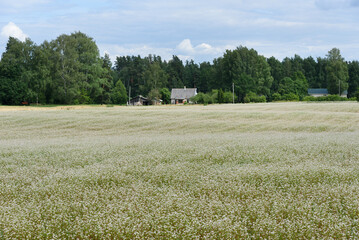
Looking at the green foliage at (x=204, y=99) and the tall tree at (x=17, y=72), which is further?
the green foliage at (x=204, y=99)

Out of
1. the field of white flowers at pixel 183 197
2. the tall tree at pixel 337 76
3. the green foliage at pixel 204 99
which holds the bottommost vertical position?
the field of white flowers at pixel 183 197

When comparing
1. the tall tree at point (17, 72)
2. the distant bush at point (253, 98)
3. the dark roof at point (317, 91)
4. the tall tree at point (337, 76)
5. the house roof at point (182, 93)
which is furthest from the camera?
the dark roof at point (317, 91)

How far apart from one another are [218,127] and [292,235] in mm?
23028

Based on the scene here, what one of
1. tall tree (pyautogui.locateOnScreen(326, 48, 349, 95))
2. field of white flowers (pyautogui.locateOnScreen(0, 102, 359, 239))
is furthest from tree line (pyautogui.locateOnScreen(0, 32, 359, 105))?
field of white flowers (pyautogui.locateOnScreen(0, 102, 359, 239))

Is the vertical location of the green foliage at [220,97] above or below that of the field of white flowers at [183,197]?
above

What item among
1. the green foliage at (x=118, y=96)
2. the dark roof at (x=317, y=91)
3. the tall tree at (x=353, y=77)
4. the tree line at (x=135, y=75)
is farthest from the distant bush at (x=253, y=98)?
the tall tree at (x=353, y=77)

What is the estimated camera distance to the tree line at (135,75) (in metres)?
80.2

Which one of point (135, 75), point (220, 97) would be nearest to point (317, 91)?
point (220, 97)

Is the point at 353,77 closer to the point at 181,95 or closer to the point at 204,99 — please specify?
the point at 181,95

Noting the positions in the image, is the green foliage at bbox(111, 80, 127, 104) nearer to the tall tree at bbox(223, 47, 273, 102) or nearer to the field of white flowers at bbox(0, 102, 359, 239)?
the tall tree at bbox(223, 47, 273, 102)

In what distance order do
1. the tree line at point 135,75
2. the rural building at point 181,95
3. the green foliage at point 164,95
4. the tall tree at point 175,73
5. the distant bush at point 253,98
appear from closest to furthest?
the tree line at point 135,75 < the distant bush at point 253,98 < the green foliage at point 164,95 < the rural building at point 181,95 < the tall tree at point 175,73

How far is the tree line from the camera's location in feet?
263

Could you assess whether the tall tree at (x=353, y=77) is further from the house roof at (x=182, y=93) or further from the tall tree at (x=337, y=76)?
the house roof at (x=182, y=93)

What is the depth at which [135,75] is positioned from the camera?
13938cm
